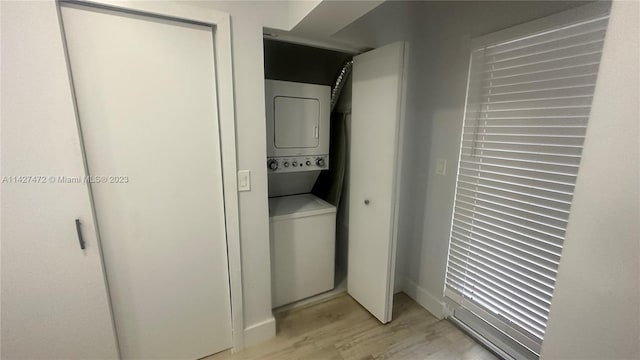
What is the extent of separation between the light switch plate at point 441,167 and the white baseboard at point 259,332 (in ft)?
5.26

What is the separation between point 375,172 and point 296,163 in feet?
2.10

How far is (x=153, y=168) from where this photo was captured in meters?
1.34

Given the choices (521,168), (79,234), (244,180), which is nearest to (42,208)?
(79,234)

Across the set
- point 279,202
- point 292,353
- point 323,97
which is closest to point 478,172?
point 323,97

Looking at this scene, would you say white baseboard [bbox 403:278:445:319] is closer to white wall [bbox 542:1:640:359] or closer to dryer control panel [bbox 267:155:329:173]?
dryer control panel [bbox 267:155:329:173]

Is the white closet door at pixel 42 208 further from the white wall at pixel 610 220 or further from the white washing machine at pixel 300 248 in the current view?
the white wall at pixel 610 220

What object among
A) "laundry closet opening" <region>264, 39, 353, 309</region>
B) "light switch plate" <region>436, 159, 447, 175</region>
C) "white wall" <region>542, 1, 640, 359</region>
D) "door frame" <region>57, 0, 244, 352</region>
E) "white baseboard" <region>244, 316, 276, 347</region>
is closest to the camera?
"white wall" <region>542, 1, 640, 359</region>

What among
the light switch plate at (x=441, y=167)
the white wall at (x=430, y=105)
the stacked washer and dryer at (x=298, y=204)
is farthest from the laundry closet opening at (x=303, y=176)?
the light switch plate at (x=441, y=167)

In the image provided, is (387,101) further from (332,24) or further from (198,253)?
(198,253)

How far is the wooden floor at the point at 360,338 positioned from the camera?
1683mm

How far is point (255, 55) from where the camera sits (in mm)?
1439

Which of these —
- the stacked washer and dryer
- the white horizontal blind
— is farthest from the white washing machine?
the white horizontal blind

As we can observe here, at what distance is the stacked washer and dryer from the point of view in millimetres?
1932

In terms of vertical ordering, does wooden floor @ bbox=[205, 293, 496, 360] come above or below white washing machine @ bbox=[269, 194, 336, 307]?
below
